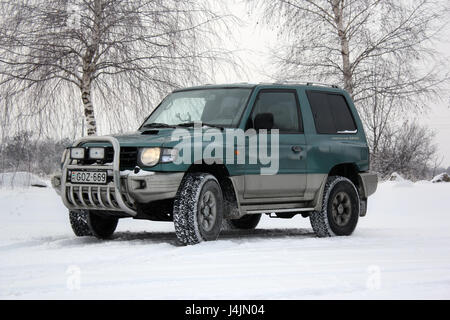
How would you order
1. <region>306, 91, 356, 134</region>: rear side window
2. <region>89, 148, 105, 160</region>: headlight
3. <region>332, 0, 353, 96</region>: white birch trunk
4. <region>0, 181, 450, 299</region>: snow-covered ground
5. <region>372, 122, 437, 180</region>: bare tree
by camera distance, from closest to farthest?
<region>0, 181, 450, 299</region>: snow-covered ground → <region>89, 148, 105, 160</region>: headlight → <region>306, 91, 356, 134</region>: rear side window → <region>332, 0, 353, 96</region>: white birch trunk → <region>372, 122, 437, 180</region>: bare tree

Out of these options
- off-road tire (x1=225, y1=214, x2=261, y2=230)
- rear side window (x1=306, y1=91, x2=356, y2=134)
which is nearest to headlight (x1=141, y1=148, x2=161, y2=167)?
rear side window (x1=306, y1=91, x2=356, y2=134)

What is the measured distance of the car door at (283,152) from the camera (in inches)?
322

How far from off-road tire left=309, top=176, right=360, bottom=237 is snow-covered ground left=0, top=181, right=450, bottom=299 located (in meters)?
0.29

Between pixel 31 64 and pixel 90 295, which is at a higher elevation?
pixel 31 64

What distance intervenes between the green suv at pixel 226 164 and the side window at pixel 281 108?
16 millimetres

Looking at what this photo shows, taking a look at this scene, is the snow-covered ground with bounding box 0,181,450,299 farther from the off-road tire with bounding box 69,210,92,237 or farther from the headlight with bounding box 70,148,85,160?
the headlight with bounding box 70,148,85,160

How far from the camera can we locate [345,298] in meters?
4.66

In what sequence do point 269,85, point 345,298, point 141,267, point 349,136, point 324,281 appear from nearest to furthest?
point 345,298 < point 324,281 < point 141,267 < point 269,85 < point 349,136

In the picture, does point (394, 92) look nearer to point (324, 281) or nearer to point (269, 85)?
point (269, 85)

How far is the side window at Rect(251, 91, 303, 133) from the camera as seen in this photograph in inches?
333

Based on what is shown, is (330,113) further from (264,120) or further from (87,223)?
(87,223)

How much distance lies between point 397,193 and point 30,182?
995 cm

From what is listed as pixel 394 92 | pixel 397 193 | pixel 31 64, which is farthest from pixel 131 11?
pixel 394 92

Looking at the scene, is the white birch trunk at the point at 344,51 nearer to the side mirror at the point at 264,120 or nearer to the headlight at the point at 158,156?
the side mirror at the point at 264,120
